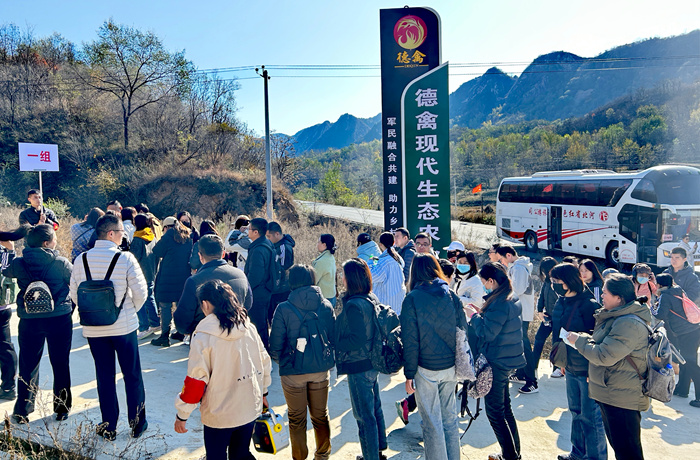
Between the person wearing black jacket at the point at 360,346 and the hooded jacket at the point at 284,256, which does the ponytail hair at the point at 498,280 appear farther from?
the hooded jacket at the point at 284,256

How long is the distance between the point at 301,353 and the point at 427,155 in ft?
22.4

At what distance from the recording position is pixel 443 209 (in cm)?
953

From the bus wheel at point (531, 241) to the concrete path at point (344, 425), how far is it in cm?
1516

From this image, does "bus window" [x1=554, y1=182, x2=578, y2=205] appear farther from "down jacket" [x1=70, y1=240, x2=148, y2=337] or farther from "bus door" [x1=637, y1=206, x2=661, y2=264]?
"down jacket" [x1=70, y1=240, x2=148, y2=337]

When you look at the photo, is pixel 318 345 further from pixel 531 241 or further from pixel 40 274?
pixel 531 241

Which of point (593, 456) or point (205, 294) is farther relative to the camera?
point (593, 456)

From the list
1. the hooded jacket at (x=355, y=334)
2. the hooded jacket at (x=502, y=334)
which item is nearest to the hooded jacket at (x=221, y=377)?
the hooded jacket at (x=355, y=334)

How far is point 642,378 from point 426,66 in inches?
302

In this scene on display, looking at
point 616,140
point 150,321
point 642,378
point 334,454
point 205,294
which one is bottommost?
point 334,454

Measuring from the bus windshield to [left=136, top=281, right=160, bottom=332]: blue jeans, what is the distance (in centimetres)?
1479

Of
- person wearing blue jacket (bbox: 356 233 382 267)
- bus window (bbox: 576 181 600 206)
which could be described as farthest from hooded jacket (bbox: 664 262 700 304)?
bus window (bbox: 576 181 600 206)

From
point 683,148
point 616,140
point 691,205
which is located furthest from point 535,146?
point 691,205

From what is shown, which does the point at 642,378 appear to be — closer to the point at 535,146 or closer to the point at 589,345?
the point at 589,345

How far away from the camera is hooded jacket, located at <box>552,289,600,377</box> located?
3.61m
